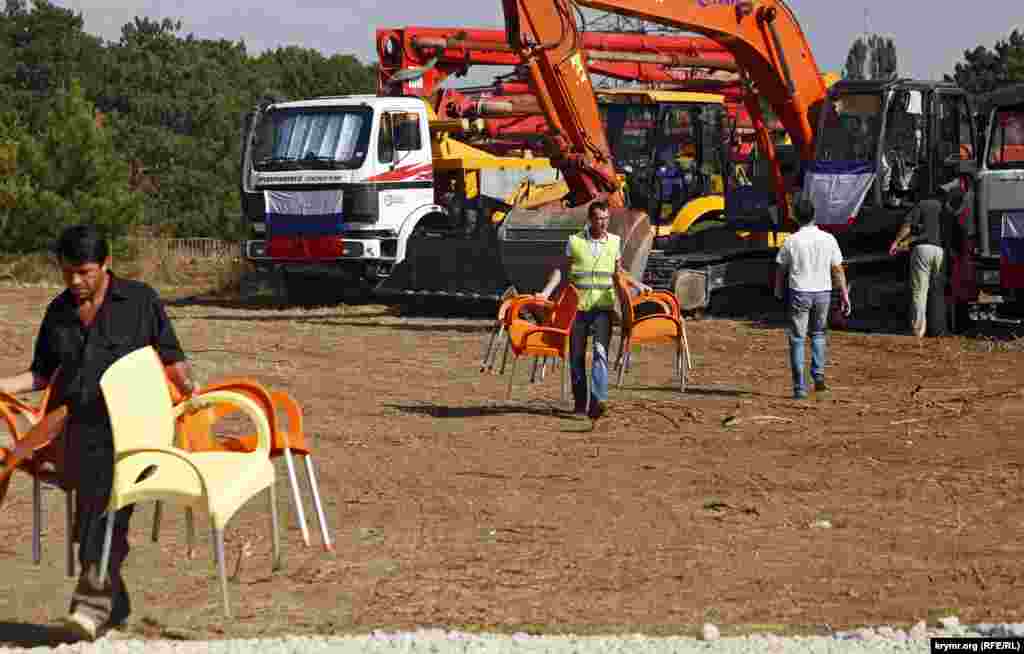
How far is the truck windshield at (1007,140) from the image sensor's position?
869 inches

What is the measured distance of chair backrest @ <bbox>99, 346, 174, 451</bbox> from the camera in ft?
24.1

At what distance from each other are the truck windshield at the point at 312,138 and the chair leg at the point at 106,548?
64.6 ft

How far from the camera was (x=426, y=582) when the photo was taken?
863 cm

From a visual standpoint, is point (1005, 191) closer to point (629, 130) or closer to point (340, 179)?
point (629, 130)

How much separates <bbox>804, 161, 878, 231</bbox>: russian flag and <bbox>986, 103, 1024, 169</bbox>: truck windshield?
238cm

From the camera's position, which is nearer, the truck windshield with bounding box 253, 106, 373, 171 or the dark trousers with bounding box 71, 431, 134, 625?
the dark trousers with bounding box 71, 431, 134, 625

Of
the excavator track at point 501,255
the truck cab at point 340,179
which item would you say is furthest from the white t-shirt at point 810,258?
the truck cab at point 340,179

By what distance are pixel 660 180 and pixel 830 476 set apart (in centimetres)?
1577

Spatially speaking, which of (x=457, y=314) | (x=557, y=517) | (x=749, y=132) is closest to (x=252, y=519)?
(x=557, y=517)

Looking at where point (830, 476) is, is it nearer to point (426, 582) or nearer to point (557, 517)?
point (557, 517)

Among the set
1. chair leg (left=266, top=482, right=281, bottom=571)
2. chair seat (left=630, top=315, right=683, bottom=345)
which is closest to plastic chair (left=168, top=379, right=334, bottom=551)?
chair leg (left=266, top=482, right=281, bottom=571)

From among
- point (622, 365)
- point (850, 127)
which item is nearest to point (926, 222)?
point (850, 127)

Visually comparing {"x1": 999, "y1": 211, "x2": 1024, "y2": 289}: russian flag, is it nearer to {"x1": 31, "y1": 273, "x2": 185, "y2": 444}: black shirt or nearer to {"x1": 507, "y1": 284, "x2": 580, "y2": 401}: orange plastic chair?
{"x1": 507, "y1": 284, "x2": 580, "y2": 401}: orange plastic chair

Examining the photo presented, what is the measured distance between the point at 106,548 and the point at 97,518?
7.2 inches
